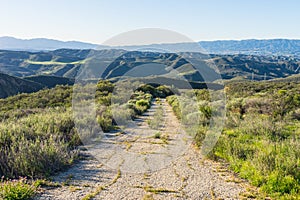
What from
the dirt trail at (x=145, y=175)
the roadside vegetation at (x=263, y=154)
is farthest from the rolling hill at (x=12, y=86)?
the dirt trail at (x=145, y=175)

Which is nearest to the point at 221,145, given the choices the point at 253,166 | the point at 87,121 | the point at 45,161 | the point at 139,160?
the point at 253,166

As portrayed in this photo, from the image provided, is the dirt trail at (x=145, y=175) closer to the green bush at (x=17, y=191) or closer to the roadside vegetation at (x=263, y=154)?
the green bush at (x=17, y=191)

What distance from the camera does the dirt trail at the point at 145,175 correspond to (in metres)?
4.64

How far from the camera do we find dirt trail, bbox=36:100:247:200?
15.2 feet

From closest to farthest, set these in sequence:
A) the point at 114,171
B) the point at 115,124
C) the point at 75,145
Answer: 1. the point at 114,171
2. the point at 75,145
3. the point at 115,124

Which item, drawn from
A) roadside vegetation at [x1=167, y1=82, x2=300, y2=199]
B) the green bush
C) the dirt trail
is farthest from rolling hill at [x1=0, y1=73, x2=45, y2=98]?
the green bush

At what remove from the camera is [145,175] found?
18.5 ft

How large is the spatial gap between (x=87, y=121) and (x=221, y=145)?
5.13 meters

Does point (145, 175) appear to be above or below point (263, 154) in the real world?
below

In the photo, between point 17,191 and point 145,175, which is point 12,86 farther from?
point 17,191

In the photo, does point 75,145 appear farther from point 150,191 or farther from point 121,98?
point 121,98

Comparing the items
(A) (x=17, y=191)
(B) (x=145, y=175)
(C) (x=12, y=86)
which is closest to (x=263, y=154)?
(B) (x=145, y=175)

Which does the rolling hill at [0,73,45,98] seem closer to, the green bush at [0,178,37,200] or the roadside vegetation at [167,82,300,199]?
the roadside vegetation at [167,82,300,199]

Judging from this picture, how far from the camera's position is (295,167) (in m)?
5.25
